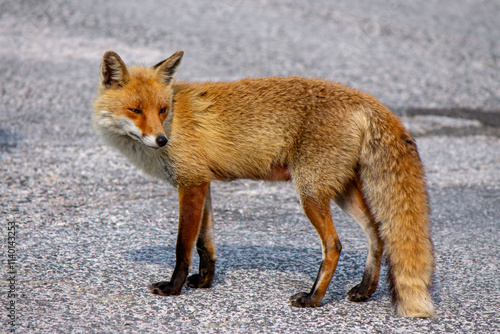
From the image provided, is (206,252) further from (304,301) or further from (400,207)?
(400,207)

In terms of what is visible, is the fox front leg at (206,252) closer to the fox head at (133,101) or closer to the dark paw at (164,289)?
the dark paw at (164,289)

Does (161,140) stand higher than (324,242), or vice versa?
(161,140)

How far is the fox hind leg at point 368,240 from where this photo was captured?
3619 mm

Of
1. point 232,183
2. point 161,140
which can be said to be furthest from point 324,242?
point 232,183

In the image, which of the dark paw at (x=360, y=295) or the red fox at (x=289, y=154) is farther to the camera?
the dark paw at (x=360, y=295)

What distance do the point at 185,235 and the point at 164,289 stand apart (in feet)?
1.27

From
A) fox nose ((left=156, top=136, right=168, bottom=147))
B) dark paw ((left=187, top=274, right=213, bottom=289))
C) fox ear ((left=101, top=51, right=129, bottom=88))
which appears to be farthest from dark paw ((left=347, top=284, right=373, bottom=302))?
fox ear ((left=101, top=51, right=129, bottom=88))

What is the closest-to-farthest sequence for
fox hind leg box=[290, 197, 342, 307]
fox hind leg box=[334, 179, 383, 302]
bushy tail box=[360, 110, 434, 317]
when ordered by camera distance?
bushy tail box=[360, 110, 434, 317] → fox hind leg box=[290, 197, 342, 307] → fox hind leg box=[334, 179, 383, 302]

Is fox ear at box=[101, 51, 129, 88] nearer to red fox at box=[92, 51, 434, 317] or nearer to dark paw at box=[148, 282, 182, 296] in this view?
red fox at box=[92, 51, 434, 317]

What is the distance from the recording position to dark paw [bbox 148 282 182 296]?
355 centimetres

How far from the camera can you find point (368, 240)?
367 centimetres

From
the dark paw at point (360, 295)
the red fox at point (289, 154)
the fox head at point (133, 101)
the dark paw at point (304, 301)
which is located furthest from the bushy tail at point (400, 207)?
the fox head at point (133, 101)

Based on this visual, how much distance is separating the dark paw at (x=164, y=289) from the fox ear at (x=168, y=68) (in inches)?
55.2

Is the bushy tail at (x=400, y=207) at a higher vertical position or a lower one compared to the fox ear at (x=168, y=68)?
lower
